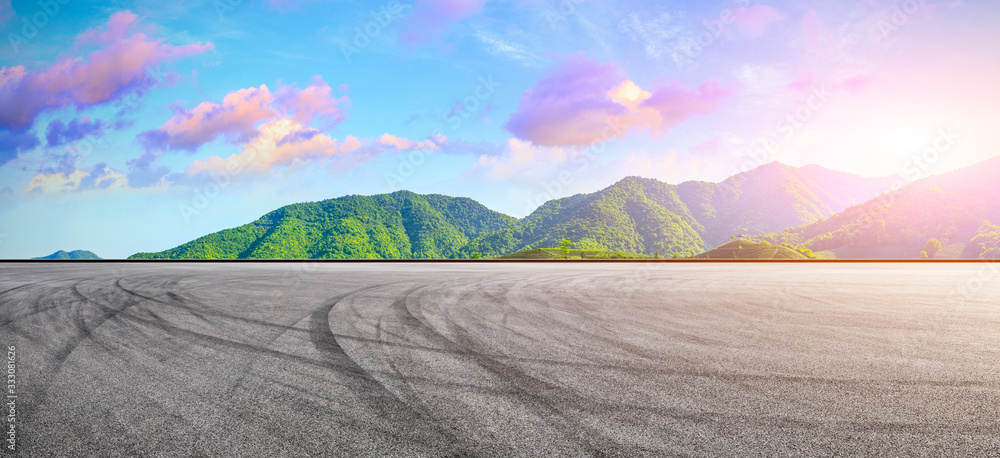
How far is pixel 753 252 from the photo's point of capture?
70500mm

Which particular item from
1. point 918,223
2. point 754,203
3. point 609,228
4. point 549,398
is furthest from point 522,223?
point 549,398

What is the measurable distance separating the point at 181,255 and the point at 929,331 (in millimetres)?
114787

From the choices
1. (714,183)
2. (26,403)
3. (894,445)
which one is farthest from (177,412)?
(714,183)

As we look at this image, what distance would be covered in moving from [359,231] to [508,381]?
376 feet

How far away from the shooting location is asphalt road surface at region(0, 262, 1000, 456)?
11.0 feet

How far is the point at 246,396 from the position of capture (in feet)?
14.3

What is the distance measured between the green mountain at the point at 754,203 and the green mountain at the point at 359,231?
67.2m

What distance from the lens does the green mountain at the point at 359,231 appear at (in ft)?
329

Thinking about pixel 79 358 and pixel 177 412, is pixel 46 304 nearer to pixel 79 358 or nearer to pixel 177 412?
pixel 79 358

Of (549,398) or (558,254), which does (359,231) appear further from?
(549,398)

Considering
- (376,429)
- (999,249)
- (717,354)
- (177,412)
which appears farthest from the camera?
(999,249)

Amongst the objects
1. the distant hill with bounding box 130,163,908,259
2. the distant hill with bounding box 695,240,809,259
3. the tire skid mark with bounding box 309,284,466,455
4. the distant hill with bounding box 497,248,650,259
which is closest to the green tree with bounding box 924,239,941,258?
the distant hill with bounding box 130,163,908,259

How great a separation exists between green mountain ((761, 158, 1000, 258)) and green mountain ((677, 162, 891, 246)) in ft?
69.0

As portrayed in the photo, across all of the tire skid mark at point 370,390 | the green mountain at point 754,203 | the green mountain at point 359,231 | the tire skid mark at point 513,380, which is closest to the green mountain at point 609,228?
the green mountain at point 754,203
